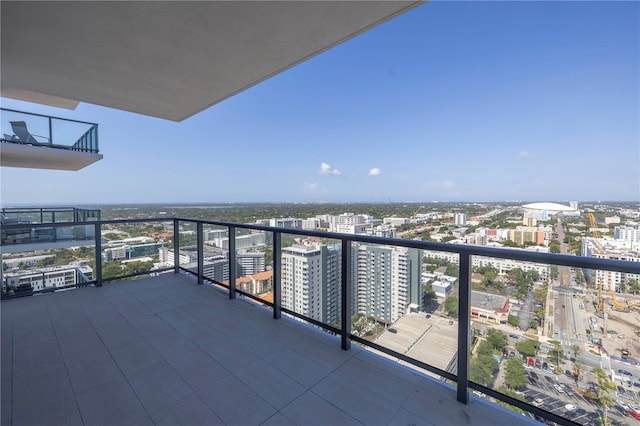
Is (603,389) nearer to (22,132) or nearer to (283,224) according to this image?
(283,224)

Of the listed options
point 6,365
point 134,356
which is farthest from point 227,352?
point 6,365

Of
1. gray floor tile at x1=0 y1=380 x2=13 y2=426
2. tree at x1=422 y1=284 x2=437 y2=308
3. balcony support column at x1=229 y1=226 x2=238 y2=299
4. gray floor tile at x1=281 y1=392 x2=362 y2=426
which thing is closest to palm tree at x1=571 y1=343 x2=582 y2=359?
tree at x1=422 y1=284 x2=437 y2=308

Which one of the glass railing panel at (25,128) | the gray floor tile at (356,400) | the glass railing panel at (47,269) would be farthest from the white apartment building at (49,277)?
the glass railing panel at (25,128)

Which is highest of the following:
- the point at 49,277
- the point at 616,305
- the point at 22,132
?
the point at 22,132

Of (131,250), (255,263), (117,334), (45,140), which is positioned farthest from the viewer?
(45,140)

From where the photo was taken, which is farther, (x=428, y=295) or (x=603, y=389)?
(x=428, y=295)

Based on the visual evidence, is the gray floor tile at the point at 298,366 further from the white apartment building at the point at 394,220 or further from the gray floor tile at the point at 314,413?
the white apartment building at the point at 394,220

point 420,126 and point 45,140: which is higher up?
point 420,126
